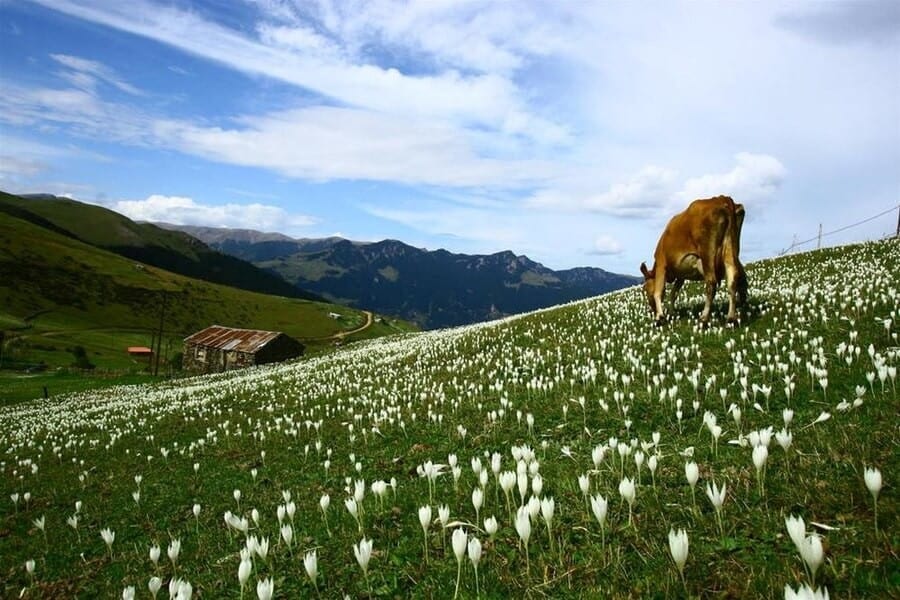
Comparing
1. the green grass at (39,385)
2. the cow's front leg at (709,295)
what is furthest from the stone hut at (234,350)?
the cow's front leg at (709,295)

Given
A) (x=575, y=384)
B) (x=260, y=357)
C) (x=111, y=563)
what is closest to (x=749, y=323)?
(x=575, y=384)

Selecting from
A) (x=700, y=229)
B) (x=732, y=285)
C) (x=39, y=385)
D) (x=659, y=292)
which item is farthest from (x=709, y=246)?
(x=39, y=385)

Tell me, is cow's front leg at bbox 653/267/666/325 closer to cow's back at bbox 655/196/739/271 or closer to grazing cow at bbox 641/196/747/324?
grazing cow at bbox 641/196/747/324

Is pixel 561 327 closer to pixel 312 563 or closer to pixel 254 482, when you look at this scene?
pixel 254 482

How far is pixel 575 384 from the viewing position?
1346 cm

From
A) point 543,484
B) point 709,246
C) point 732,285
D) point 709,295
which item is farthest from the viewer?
point 709,246

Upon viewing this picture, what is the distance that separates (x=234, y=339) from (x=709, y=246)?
87758 mm

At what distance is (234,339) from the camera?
8975cm

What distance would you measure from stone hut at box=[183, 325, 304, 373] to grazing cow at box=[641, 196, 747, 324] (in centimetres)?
7801

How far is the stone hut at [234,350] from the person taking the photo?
84.9m

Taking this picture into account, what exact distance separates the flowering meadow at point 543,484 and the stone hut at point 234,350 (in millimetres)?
65315

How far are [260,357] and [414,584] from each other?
85556 millimetres

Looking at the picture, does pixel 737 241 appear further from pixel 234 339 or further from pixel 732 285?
pixel 234 339

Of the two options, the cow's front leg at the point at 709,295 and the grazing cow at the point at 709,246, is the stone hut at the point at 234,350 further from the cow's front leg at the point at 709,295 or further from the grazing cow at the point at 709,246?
the cow's front leg at the point at 709,295
